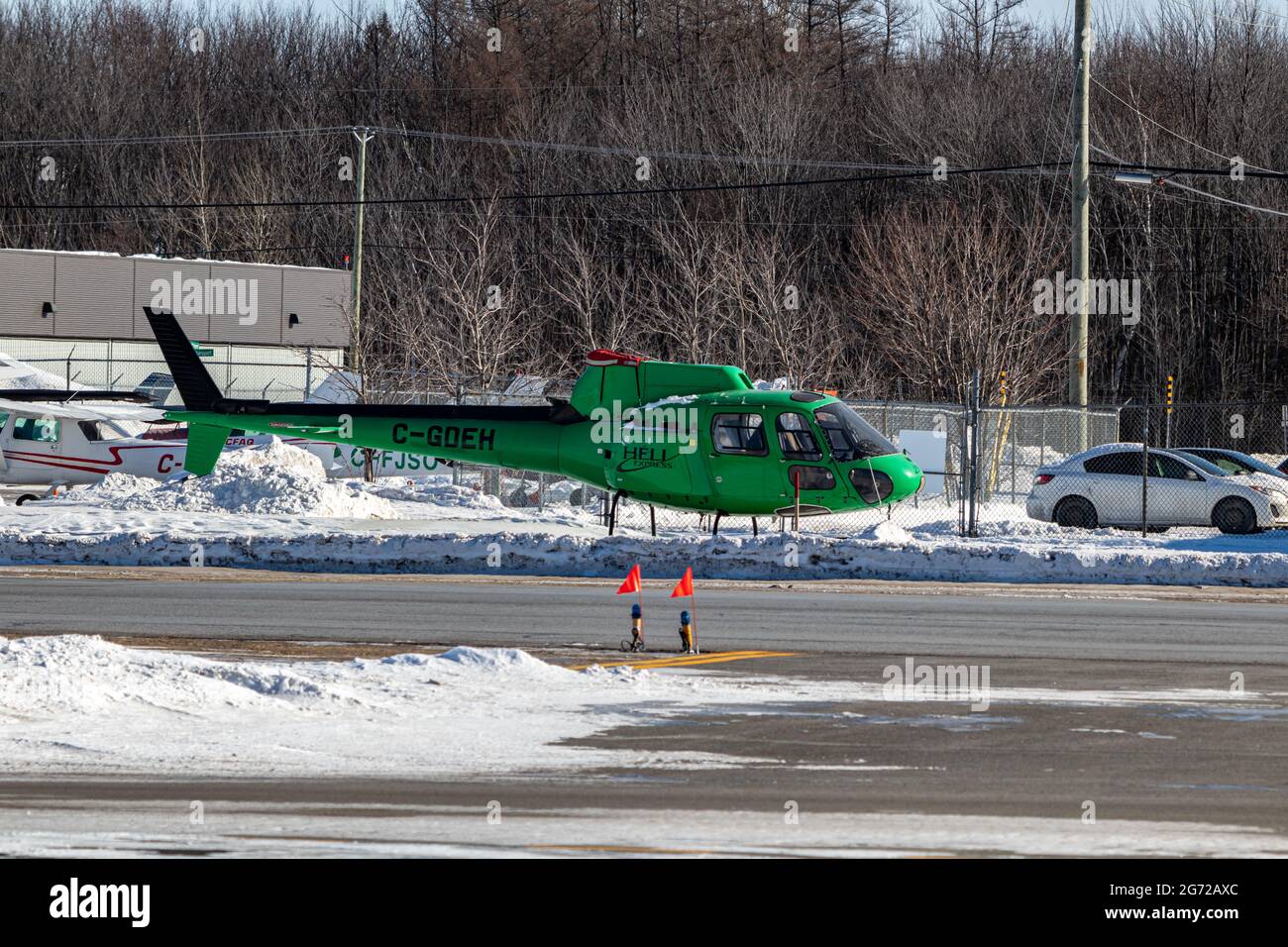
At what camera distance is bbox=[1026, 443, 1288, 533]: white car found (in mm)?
27203

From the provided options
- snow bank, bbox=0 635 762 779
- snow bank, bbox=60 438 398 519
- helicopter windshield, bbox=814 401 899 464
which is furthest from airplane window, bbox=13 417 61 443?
snow bank, bbox=0 635 762 779

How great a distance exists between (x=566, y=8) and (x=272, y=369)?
31922 mm

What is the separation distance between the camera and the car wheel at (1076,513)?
27766 millimetres

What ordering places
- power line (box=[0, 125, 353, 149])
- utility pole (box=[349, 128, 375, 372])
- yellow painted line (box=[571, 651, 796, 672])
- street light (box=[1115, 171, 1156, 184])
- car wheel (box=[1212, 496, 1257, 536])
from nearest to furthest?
yellow painted line (box=[571, 651, 796, 672])
car wheel (box=[1212, 496, 1257, 536])
street light (box=[1115, 171, 1156, 184])
utility pole (box=[349, 128, 375, 372])
power line (box=[0, 125, 353, 149])

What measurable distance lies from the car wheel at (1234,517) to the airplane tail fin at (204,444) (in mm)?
16211

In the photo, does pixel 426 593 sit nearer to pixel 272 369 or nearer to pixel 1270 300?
pixel 272 369

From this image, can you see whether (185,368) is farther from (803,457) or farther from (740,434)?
(803,457)

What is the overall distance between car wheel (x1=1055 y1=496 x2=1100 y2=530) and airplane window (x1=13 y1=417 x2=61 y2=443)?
62.6 ft

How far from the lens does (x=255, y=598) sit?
18344 millimetres

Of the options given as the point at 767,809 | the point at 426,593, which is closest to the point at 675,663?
the point at 767,809

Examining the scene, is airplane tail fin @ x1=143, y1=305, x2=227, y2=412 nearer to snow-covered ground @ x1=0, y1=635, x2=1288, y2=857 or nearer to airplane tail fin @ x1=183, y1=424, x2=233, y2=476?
airplane tail fin @ x1=183, y1=424, x2=233, y2=476

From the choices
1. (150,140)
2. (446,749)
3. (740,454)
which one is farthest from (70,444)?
(150,140)

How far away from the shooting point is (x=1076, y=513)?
91.5 ft

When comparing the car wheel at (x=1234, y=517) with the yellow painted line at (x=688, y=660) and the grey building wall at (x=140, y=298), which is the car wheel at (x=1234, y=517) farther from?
the grey building wall at (x=140, y=298)
